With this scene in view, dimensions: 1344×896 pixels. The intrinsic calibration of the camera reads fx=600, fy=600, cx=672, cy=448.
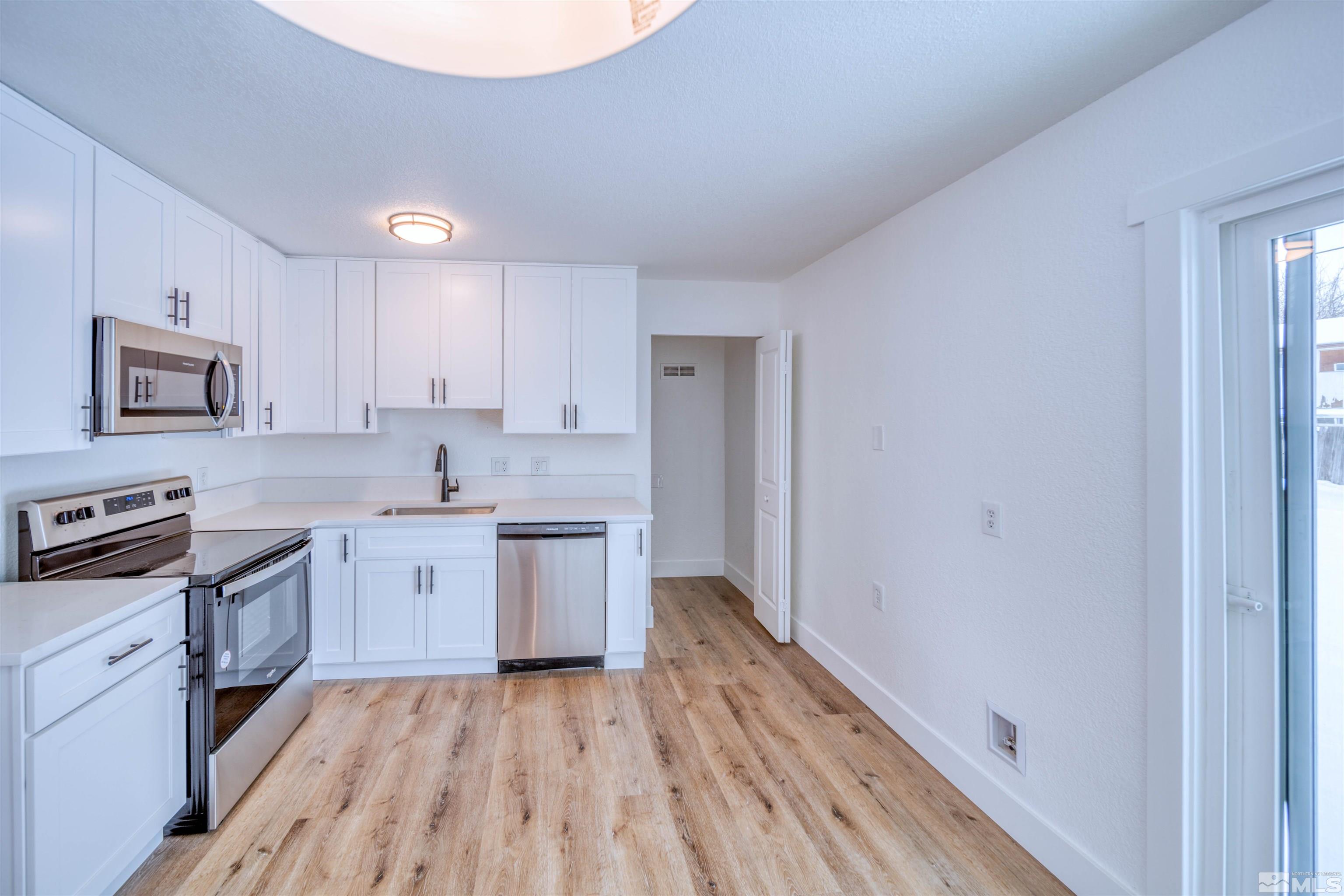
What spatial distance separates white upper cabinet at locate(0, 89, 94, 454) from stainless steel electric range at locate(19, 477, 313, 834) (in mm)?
440

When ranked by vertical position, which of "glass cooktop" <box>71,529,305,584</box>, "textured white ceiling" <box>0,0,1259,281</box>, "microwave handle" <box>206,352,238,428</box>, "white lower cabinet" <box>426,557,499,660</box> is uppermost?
"textured white ceiling" <box>0,0,1259,281</box>

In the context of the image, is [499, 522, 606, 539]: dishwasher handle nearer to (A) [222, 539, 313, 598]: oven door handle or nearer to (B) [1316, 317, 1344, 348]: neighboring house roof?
(A) [222, 539, 313, 598]: oven door handle

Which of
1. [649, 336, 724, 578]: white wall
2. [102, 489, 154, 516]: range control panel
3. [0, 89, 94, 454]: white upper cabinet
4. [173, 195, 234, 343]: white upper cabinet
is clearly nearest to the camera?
[0, 89, 94, 454]: white upper cabinet

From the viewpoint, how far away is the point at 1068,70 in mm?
1639

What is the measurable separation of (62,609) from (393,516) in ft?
5.65

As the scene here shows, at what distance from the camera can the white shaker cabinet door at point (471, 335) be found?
365 cm

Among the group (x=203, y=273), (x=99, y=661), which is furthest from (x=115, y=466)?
(x=99, y=661)

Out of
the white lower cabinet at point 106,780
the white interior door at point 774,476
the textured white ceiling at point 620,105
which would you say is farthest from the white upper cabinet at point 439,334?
the white lower cabinet at point 106,780

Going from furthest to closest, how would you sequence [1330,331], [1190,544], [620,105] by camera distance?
[620,105]
[1190,544]
[1330,331]

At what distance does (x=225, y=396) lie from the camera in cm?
272

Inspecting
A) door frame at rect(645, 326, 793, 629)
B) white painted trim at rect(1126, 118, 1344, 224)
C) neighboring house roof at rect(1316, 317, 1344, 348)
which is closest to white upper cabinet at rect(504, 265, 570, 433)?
door frame at rect(645, 326, 793, 629)

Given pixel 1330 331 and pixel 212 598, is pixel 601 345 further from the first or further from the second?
pixel 1330 331

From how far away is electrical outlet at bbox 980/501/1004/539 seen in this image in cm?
216

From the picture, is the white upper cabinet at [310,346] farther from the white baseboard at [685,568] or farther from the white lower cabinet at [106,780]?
the white baseboard at [685,568]
